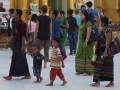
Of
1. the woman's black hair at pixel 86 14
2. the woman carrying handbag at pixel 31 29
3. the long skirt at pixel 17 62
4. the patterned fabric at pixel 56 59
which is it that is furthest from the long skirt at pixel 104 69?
the woman carrying handbag at pixel 31 29

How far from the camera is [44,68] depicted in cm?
1370

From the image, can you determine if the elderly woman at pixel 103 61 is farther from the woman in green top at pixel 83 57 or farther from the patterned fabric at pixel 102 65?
the woman in green top at pixel 83 57

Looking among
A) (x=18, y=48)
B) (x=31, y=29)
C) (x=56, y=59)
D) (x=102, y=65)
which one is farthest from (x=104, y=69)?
(x=31, y=29)

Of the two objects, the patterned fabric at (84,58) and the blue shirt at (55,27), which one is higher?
the blue shirt at (55,27)

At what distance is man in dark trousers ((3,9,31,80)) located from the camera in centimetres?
1139

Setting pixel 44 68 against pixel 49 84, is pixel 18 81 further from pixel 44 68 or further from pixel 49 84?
pixel 44 68

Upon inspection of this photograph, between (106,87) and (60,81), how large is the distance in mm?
1288

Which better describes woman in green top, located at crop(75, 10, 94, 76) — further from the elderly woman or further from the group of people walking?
the elderly woman

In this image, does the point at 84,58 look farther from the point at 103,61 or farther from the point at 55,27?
the point at 55,27

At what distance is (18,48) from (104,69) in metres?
2.23

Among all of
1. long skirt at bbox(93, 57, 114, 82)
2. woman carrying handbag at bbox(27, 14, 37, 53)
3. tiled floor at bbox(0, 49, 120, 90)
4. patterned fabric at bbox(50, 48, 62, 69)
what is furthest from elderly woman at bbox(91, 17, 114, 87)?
woman carrying handbag at bbox(27, 14, 37, 53)

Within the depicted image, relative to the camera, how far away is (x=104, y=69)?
10.7 m

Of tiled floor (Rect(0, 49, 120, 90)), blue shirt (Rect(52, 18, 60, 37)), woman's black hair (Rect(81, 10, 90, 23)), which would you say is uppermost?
woman's black hair (Rect(81, 10, 90, 23))

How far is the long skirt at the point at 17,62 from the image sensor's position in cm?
1149
